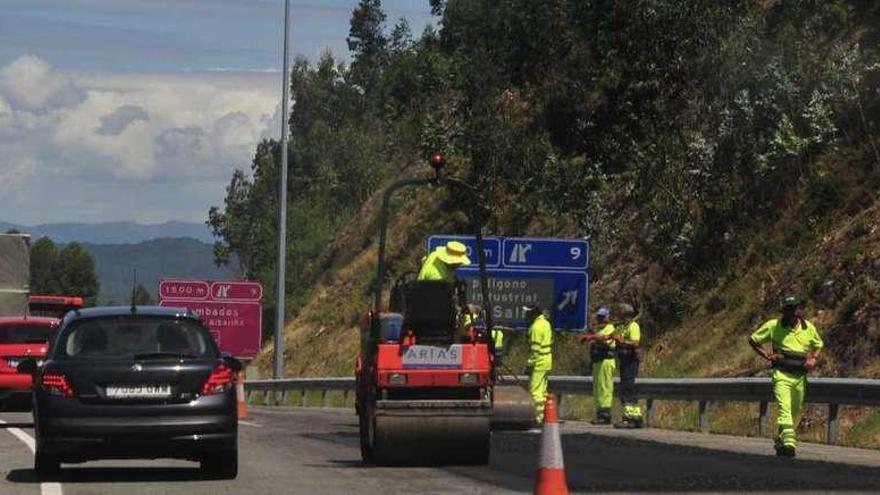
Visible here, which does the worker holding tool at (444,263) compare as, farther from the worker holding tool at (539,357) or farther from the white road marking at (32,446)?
the worker holding tool at (539,357)

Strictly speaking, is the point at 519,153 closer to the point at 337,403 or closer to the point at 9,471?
the point at 337,403

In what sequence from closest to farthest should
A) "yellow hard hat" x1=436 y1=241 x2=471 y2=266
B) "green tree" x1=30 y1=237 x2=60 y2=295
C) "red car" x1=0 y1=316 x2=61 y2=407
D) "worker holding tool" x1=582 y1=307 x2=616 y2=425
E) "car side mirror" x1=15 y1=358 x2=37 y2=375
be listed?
"car side mirror" x1=15 y1=358 x2=37 y2=375 < "yellow hard hat" x1=436 y1=241 x2=471 y2=266 < "worker holding tool" x1=582 y1=307 x2=616 y2=425 < "red car" x1=0 y1=316 x2=61 y2=407 < "green tree" x1=30 y1=237 x2=60 y2=295

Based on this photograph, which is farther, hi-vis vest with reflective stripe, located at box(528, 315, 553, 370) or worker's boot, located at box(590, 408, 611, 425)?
worker's boot, located at box(590, 408, 611, 425)

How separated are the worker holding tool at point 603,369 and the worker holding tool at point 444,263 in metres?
9.79

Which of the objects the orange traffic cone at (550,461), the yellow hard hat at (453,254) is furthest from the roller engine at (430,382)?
the orange traffic cone at (550,461)

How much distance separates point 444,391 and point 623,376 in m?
10.00

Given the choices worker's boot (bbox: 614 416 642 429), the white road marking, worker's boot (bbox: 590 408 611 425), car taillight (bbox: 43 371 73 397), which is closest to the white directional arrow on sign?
worker's boot (bbox: 590 408 611 425)

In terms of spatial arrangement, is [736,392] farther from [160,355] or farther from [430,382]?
[160,355]

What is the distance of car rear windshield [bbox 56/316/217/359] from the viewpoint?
15.9m

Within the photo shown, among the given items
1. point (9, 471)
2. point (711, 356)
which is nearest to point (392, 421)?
point (9, 471)

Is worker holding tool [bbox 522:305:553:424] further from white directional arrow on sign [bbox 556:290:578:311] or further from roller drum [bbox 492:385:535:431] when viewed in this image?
roller drum [bbox 492:385:535:431]

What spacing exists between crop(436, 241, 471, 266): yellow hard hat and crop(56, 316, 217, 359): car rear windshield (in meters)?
2.52

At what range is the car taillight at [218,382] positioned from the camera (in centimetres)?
1576

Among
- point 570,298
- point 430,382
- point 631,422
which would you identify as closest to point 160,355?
point 430,382
